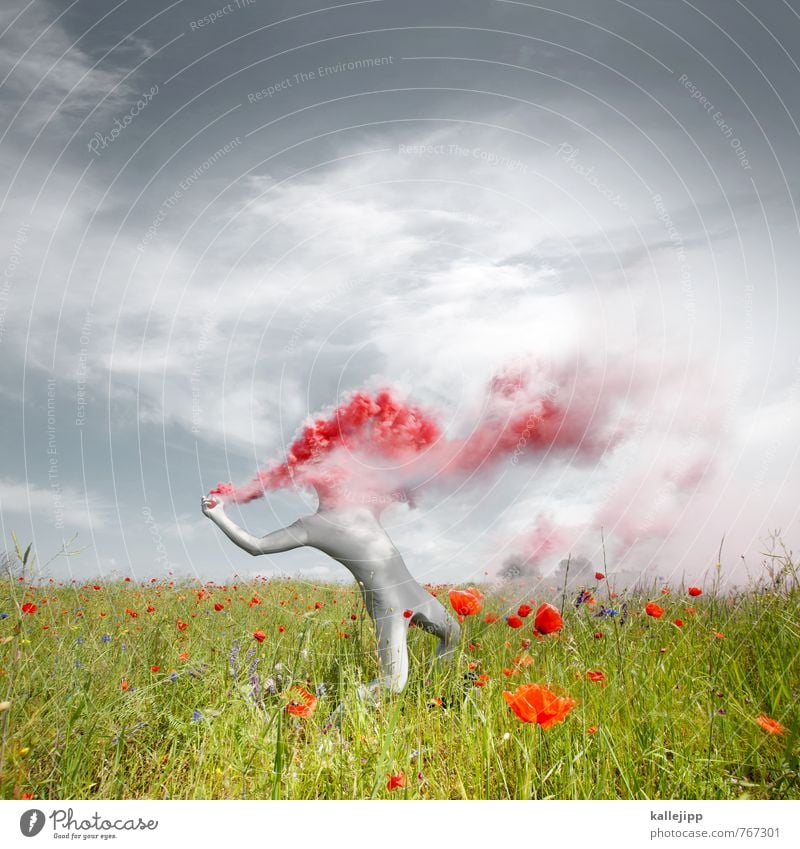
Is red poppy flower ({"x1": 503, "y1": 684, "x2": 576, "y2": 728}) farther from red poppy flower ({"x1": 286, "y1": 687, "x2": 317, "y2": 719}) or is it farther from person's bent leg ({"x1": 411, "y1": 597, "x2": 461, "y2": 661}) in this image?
person's bent leg ({"x1": 411, "y1": 597, "x2": 461, "y2": 661})

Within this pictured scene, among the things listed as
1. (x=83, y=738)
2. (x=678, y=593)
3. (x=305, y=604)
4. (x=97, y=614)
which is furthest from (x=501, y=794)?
(x=97, y=614)

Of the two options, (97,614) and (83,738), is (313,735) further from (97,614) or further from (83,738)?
(97,614)

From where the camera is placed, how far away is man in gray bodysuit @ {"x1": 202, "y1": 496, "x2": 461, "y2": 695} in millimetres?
3242

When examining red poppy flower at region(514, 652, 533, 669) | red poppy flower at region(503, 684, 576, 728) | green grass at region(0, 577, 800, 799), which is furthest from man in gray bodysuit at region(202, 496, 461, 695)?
red poppy flower at region(503, 684, 576, 728)

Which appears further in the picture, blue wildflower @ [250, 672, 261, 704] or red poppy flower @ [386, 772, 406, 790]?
blue wildflower @ [250, 672, 261, 704]

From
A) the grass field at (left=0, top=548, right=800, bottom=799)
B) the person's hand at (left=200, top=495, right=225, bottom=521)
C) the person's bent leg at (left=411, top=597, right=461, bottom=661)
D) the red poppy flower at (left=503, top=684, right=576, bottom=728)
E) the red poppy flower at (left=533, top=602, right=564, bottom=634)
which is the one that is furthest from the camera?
the person's bent leg at (left=411, top=597, right=461, bottom=661)

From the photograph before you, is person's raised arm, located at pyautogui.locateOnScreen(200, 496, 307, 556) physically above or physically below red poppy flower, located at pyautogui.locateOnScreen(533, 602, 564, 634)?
above

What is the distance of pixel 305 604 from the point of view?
5094 millimetres
